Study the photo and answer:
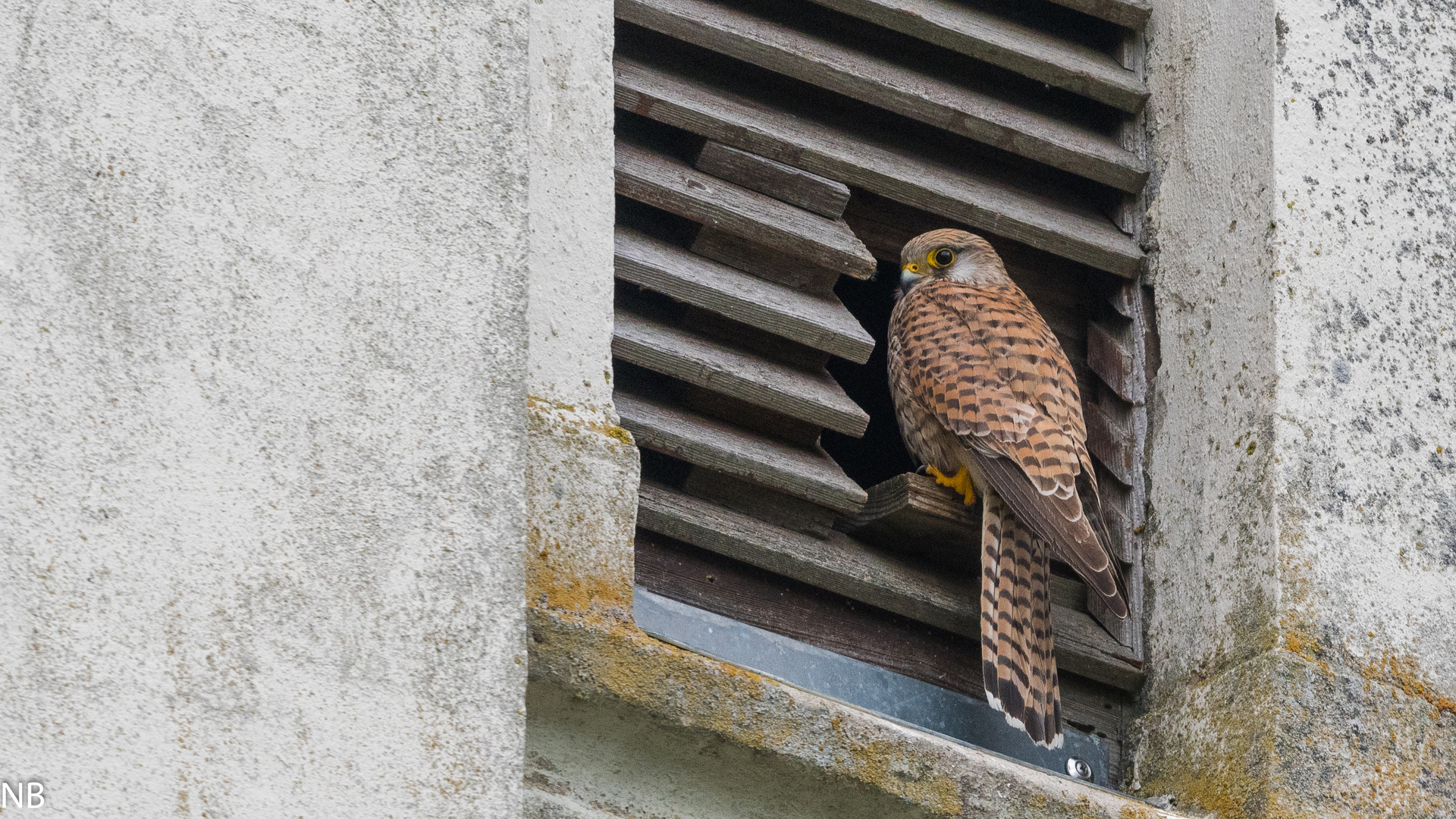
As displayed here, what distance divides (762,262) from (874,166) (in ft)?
1.24

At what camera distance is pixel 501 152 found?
190 centimetres

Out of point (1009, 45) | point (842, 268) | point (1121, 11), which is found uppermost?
point (1121, 11)

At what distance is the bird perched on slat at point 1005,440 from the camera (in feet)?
9.14

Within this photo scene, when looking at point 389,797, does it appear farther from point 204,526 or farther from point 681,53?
point 681,53

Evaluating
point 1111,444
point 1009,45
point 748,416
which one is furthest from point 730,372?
point 1009,45

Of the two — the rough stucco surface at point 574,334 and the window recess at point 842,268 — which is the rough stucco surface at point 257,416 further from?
the window recess at point 842,268

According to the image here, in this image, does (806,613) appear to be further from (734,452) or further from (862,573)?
(734,452)

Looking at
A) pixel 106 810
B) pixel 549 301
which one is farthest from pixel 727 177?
pixel 106 810

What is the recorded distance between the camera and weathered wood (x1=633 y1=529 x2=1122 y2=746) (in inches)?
104

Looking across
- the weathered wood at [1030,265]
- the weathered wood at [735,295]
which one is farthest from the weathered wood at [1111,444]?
the weathered wood at [735,295]

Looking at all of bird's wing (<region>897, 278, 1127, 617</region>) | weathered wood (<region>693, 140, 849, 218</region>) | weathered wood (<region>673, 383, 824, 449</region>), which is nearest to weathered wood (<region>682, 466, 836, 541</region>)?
weathered wood (<region>673, 383, 824, 449</region>)

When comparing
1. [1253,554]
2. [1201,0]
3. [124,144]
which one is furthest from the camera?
[1201,0]

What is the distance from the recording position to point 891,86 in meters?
3.21

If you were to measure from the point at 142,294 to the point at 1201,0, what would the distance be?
2.45 m
